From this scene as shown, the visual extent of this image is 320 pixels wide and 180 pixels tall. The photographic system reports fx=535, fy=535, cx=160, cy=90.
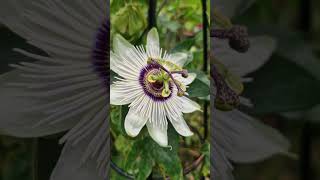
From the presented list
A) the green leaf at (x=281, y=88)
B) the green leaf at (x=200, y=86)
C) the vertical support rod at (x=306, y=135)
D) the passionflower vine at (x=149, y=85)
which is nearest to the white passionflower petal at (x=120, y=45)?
the passionflower vine at (x=149, y=85)

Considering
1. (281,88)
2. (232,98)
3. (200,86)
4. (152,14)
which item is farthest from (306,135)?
(152,14)

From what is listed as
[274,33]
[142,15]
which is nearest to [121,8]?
[142,15]

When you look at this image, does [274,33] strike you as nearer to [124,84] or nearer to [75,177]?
[124,84]

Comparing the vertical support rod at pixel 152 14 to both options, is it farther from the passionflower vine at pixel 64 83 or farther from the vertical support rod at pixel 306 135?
the vertical support rod at pixel 306 135

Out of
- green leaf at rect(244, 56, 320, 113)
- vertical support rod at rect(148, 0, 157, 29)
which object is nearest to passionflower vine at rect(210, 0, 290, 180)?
green leaf at rect(244, 56, 320, 113)

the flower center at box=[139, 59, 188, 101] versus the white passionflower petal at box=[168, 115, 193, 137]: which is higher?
the flower center at box=[139, 59, 188, 101]

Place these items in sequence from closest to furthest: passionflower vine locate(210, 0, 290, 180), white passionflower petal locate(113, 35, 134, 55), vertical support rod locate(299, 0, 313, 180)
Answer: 1. white passionflower petal locate(113, 35, 134, 55)
2. passionflower vine locate(210, 0, 290, 180)
3. vertical support rod locate(299, 0, 313, 180)

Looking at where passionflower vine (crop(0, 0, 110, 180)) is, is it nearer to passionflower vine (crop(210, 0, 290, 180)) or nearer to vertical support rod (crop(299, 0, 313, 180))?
passionflower vine (crop(210, 0, 290, 180))
